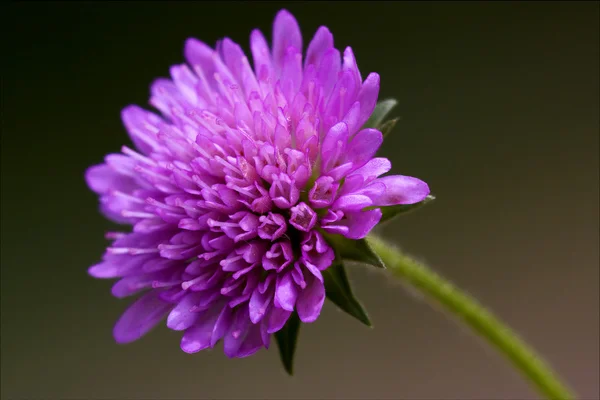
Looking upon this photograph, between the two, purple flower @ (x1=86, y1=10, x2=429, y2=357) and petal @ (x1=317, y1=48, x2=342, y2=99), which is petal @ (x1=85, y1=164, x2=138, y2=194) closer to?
purple flower @ (x1=86, y1=10, x2=429, y2=357)

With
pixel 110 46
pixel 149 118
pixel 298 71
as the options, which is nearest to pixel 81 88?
pixel 110 46

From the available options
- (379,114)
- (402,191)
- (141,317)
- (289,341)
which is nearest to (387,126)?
(379,114)

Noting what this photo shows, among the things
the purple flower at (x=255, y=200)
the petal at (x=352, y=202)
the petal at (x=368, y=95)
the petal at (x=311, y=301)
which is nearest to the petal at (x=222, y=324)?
the purple flower at (x=255, y=200)

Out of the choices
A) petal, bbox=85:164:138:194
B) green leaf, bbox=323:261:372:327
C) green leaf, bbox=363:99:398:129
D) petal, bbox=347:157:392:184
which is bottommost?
green leaf, bbox=323:261:372:327

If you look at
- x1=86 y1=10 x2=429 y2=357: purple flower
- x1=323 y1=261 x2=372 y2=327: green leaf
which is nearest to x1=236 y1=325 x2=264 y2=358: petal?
x1=86 y1=10 x2=429 y2=357: purple flower

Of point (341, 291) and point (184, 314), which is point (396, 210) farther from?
point (184, 314)

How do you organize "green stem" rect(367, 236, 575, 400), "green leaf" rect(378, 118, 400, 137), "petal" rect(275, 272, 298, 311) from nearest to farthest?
1. "petal" rect(275, 272, 298, 311)
2. "green leaf" rect(378, 118, 400, 137)
3. "green stem" rect(367, 236, 575, 400)
